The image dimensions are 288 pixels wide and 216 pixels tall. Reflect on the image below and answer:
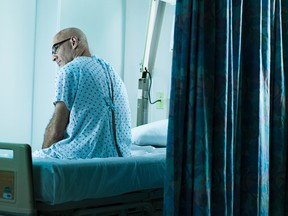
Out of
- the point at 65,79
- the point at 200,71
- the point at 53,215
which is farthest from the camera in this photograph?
the point at 65,79

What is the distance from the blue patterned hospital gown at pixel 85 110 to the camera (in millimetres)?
2270

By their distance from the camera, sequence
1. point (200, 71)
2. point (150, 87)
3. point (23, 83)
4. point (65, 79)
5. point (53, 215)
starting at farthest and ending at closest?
point (150, 87)
point (23, 83)
point (65, 79)
point (53, 215)
point (200, 71)

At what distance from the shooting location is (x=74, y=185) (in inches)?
73.7

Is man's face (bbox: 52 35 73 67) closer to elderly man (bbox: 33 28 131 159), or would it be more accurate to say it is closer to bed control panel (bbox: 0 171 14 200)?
elderly man (bbox: 33 28 131 159)

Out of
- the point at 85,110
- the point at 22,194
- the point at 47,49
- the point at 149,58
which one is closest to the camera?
the point at 22,194

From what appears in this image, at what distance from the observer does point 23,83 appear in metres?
3.78

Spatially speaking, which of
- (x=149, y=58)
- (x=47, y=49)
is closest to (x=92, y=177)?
(x=47, y=49)

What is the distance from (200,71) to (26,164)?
31.9 inches

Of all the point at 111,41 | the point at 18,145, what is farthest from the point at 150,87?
the point at 18,145

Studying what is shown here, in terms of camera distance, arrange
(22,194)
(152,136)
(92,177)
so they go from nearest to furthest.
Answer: (22,194) < (92,177) < (152,136)

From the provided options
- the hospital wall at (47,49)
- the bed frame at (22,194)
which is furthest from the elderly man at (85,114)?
the hospital wall at (47,49)

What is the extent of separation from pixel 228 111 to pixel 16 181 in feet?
3.09

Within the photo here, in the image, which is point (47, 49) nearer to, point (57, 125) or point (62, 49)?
point (62, 49)

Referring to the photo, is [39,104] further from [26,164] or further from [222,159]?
[222,159]
